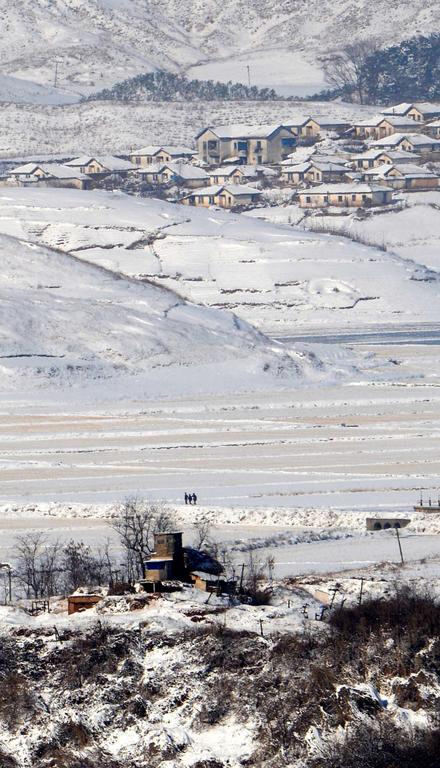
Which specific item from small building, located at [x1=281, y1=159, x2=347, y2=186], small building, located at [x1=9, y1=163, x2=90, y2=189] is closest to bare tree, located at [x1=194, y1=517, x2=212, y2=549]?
small building, located at [x1=281, y1=159, x2=347, y2=186]

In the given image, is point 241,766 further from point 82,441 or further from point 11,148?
point 11,148

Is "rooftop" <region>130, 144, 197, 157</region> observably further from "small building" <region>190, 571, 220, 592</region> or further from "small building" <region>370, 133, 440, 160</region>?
"small building" <region>190, 571, 220, 592</region>

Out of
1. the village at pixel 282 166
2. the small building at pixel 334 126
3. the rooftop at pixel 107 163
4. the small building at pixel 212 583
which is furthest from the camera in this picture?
the small building at pixel 334 126

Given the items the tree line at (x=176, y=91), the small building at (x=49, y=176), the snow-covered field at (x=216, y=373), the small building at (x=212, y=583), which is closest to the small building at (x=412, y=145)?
the small building at (x=49, y=176)

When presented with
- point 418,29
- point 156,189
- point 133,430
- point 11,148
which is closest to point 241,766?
point 133,430

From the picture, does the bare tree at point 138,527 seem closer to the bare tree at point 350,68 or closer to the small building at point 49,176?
the small building at point 49,176

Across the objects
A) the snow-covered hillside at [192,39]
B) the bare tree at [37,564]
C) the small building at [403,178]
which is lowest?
the bare tree at [37,564]
